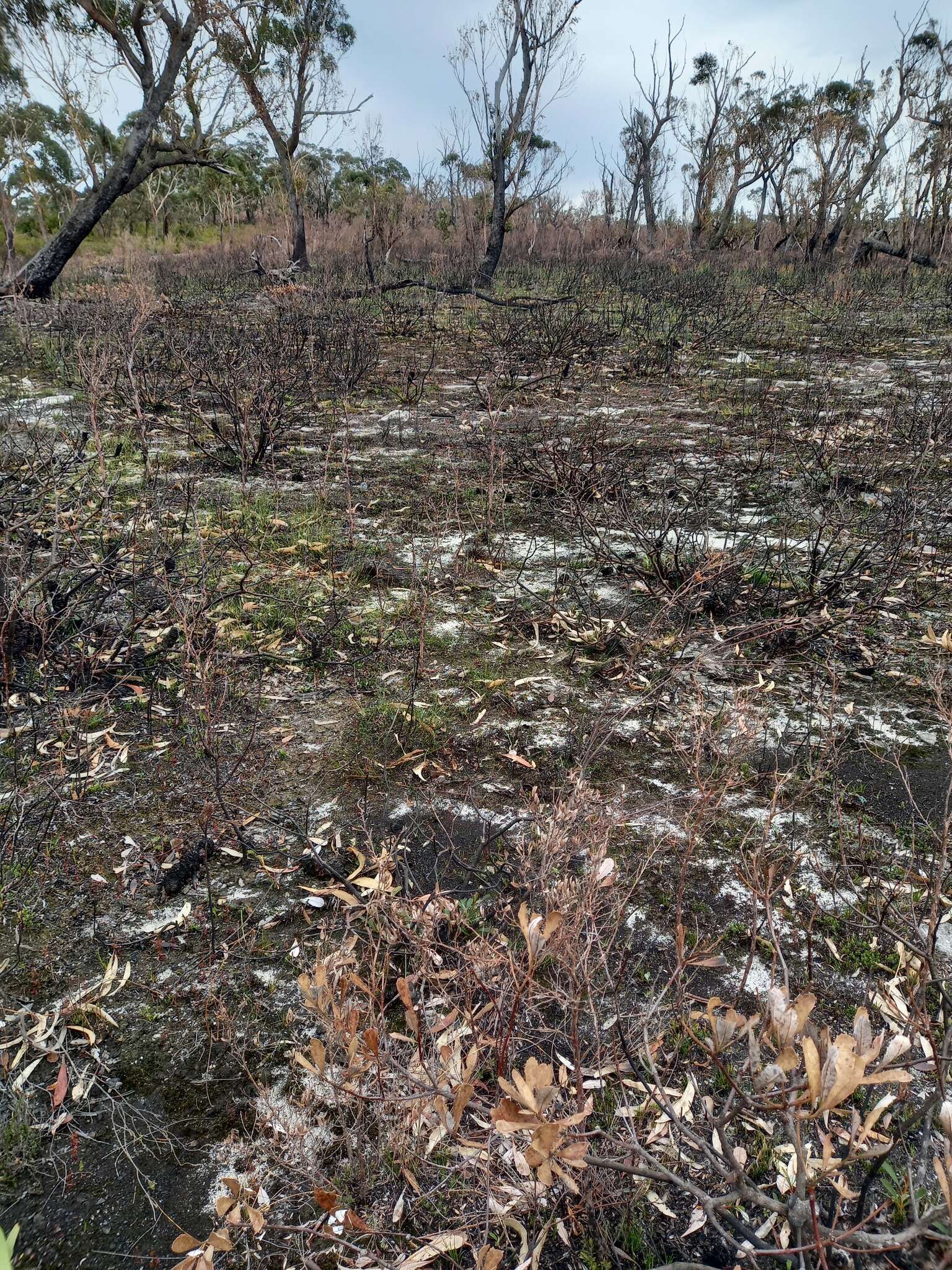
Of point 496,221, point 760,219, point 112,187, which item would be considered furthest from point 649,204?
point 112,187

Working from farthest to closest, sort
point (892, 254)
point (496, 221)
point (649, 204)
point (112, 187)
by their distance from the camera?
point (649, 204) < point (892, 254) < point (496, 221) < point (112, 187)

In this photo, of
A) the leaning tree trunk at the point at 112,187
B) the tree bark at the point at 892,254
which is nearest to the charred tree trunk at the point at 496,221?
the leaning tree trunk at the point at 112,187

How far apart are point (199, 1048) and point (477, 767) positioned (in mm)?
1128

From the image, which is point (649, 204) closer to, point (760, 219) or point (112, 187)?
point (760, 219)

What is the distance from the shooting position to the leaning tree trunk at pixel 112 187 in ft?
38.7

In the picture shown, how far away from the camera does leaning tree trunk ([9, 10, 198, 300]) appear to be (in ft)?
38.7

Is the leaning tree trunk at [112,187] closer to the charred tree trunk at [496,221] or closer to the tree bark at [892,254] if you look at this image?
the charred tree trunk at [496,221]

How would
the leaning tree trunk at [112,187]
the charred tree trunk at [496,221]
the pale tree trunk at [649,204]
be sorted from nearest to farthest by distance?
the leaning tree trunk at [112,187]
the charred tree trunk at [496,221]
the pale tree trunk at [649,204]

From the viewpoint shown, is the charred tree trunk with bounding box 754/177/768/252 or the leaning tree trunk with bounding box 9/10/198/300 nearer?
the leaning tree trunk with bounding box 9/10/198/300

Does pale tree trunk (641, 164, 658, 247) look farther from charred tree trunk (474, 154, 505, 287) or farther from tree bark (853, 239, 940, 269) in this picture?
charred tree trunk (474, 154, 505, 287)

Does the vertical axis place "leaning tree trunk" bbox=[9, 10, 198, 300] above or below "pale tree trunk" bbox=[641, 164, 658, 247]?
below

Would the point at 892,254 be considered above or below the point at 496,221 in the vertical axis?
above

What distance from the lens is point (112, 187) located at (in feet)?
39.2

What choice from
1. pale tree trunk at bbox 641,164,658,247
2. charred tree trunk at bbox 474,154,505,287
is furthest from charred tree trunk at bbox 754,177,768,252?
charred tree trunk at bbox 474,154,505,287
